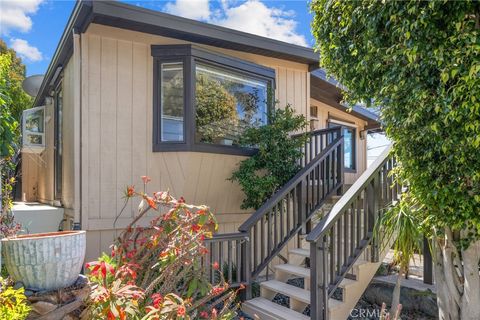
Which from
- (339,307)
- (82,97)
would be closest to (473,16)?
(339,307)

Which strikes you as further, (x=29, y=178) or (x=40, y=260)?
(x=29, y=178)

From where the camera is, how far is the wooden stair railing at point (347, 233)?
11.3 feet

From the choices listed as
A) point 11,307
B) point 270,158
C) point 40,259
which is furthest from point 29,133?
point 11,307

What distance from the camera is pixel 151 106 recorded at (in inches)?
200

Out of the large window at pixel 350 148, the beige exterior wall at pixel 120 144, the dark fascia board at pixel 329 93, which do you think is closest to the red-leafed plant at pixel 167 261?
the beige exterior wall at pixel 120 144

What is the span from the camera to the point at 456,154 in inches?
112

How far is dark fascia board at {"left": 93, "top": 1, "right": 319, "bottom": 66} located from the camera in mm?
4328

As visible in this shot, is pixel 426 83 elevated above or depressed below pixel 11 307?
above

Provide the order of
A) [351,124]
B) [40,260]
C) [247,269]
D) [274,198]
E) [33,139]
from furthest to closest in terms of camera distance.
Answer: [351,124], [33,139], [274,198], [247,269], [40,260]

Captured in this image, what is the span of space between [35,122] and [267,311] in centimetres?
659

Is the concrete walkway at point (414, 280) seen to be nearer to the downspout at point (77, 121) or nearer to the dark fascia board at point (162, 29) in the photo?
the dark fascia board at point (162, 29)

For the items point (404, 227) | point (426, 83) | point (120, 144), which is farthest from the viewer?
point (120, 144)

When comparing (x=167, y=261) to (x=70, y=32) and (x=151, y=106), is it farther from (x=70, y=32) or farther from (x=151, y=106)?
(x=70, y=32)

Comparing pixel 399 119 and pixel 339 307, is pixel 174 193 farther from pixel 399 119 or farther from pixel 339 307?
pixel 399 119
